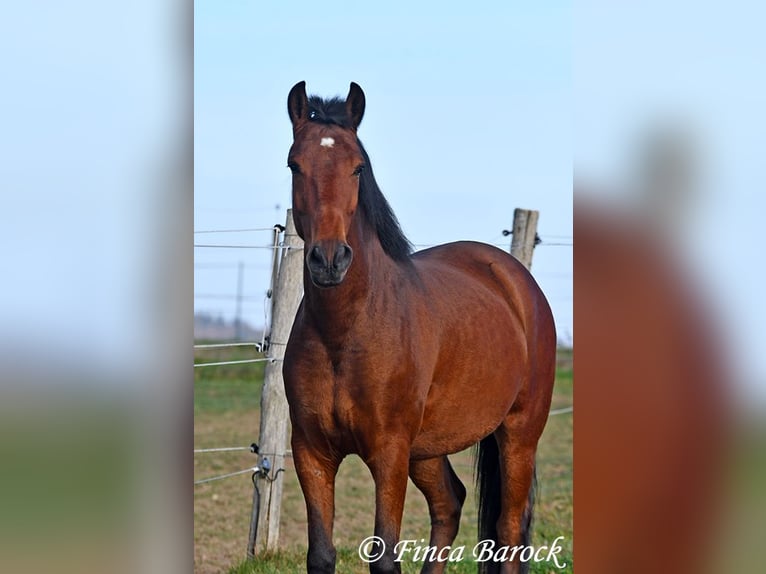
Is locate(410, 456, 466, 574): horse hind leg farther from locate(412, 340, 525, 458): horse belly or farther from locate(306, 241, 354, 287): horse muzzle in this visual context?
locate(306, 241, 354, 287): horse muzzle

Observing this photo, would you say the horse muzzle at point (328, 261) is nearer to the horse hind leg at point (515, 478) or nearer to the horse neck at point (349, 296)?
the horse neck at point (349, 296)

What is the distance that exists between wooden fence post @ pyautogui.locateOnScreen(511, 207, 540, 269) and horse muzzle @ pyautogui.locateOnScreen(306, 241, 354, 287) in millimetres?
1924

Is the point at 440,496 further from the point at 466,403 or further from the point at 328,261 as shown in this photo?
the point at 328,261

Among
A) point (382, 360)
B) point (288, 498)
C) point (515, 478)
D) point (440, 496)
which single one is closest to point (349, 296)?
point (382, 360)

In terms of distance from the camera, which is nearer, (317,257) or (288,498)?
(317,257)

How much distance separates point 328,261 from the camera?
3211mm

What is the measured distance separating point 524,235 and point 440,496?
5.44 ft

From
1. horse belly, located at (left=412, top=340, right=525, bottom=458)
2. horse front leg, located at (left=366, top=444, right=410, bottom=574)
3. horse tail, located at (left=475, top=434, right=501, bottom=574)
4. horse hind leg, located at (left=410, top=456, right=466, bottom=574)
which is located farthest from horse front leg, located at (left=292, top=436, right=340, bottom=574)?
horse tail, located at (left=475, top=434, right=501, bottom=574)

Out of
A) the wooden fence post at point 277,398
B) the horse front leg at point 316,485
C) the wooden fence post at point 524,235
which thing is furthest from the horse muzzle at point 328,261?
the wooden fence post at point 524,235

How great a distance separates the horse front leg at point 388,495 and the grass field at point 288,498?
0.45 m
